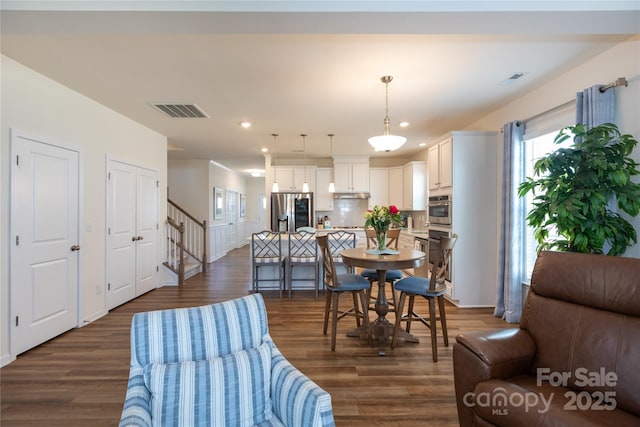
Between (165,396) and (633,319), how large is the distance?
224cm

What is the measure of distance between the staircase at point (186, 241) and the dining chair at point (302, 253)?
7.68 feet

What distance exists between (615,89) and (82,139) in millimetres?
5409

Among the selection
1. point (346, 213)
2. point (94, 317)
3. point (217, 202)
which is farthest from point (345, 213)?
point (94, 317)

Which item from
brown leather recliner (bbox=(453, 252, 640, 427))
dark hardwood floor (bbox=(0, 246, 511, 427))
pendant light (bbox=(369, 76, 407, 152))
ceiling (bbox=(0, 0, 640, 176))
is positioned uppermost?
ceiling (bbox=(0, 0, 640, 176))

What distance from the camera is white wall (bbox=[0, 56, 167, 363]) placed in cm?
270

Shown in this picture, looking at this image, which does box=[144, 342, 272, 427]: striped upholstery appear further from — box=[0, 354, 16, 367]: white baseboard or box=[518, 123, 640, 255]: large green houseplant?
box=[0, 354, 16, 367]: white baseboard

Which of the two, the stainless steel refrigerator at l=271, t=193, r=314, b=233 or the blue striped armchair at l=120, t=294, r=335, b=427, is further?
the stainless steel refrigerator at l=271, t=193, r=314, b=233

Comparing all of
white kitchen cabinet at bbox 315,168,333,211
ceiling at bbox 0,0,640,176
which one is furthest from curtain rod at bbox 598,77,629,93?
white kitchen cabinet at bbox 315,168,333,211

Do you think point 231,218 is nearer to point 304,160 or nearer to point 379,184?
point 304,160

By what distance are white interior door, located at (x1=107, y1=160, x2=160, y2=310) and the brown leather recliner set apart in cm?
436

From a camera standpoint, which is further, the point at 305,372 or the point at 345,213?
the point at 345,213

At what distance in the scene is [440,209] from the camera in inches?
178

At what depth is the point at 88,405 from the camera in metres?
2.14

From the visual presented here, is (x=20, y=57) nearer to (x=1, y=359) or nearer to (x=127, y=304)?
(x=1, y=359)
